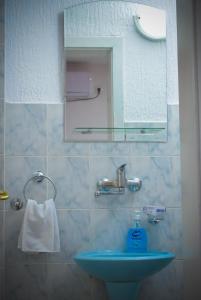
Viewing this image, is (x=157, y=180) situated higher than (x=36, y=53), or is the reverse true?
(x=36, y=53)

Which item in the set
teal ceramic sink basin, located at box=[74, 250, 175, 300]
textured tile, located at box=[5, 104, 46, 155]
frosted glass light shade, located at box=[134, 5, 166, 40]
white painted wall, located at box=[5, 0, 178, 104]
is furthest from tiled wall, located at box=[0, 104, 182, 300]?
frosted glass light shade, located at box=[134, 5, 166, 40]

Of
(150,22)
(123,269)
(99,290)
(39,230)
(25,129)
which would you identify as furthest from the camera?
(150,22)

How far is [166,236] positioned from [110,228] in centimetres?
36

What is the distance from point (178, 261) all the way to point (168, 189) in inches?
17.8

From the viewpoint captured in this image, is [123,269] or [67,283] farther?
[67,283]

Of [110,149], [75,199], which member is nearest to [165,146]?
[110,149]

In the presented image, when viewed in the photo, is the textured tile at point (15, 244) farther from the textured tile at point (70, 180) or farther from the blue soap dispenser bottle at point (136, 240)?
the blue soap dispenser bottle at point (136, 240)


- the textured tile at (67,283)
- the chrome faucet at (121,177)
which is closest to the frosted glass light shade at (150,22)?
the chrome faucet at (121,177)

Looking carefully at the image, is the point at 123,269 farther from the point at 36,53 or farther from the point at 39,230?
the point at 36,53

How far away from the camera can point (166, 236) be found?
2.55 meters

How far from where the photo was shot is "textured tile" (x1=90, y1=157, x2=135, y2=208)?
8.38 ft

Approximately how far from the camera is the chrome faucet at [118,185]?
253 centimetres

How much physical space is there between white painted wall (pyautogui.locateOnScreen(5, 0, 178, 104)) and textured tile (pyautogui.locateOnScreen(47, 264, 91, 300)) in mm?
1066

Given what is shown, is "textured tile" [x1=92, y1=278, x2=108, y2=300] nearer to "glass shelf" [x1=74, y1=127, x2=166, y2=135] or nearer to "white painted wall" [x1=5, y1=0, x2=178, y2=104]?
"glass shelf" [x1=74, y1=127, x2=166, y2=135]
